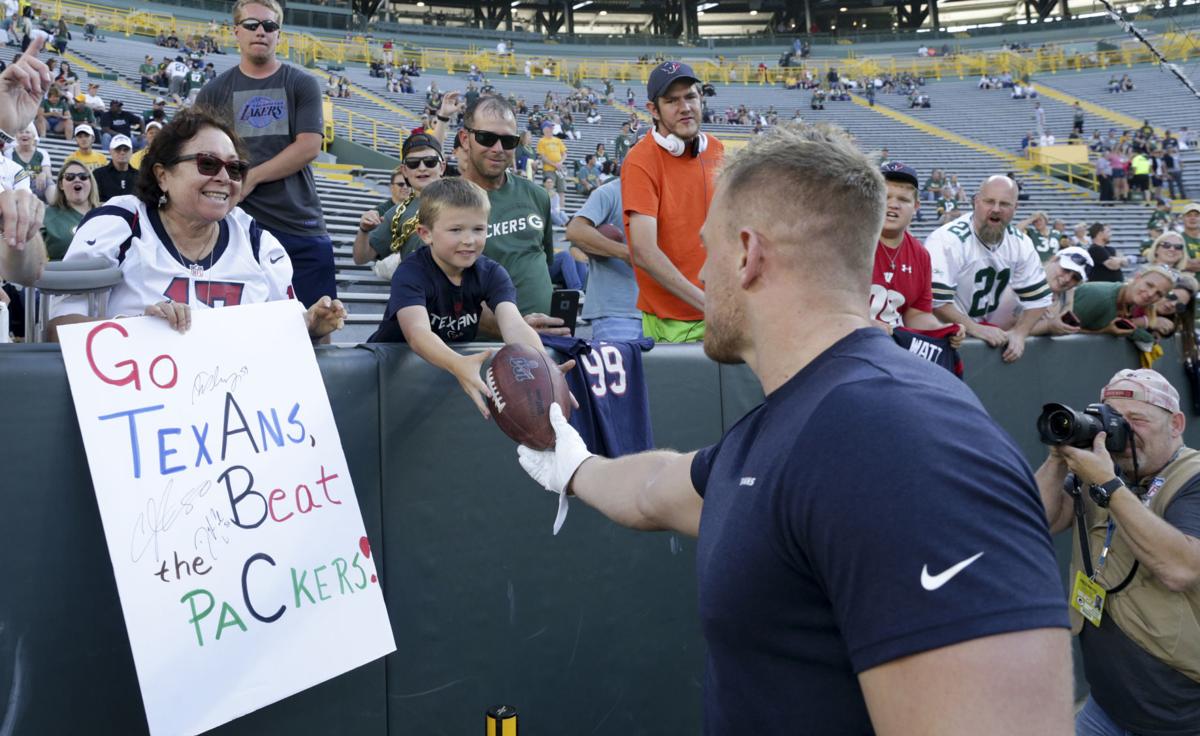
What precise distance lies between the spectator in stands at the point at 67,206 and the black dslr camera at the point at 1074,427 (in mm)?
5474

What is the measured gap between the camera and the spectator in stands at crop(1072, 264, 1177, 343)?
5570 mm

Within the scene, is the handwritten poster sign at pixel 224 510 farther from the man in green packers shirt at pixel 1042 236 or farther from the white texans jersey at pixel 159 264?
the man in green packers shirt at pixel 1042 236

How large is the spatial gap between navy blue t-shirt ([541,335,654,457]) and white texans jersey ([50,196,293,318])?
93 centimetres

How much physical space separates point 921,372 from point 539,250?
113 inches

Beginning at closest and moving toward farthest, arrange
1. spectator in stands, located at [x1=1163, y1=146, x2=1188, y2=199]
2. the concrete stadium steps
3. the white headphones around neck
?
the white headphones around neck < spectator in stands, located at [x1=1163, y1=146, x2=1188, y2=199] < the concrete stadium steps

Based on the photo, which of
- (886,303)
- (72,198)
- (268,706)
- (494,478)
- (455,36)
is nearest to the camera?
(268,706)

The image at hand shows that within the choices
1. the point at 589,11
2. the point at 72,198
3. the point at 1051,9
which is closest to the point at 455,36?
the point at 589,11

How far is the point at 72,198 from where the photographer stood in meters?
6.16

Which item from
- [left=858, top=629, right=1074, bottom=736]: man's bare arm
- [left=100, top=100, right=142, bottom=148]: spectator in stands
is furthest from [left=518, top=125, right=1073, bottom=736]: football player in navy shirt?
[left=100, top=100, right=142, bottom=148]: spectator in stands

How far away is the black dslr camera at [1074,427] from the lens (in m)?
3.46

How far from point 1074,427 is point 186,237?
3.01m

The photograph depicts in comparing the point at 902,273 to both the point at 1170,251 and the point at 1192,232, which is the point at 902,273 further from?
the point at 1192,232

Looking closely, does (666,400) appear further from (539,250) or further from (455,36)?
(455,36)

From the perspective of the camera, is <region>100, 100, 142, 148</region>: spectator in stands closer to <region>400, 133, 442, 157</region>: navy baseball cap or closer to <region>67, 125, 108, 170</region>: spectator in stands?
<region>67, 125, 108, 170</region>: spectator in stands
